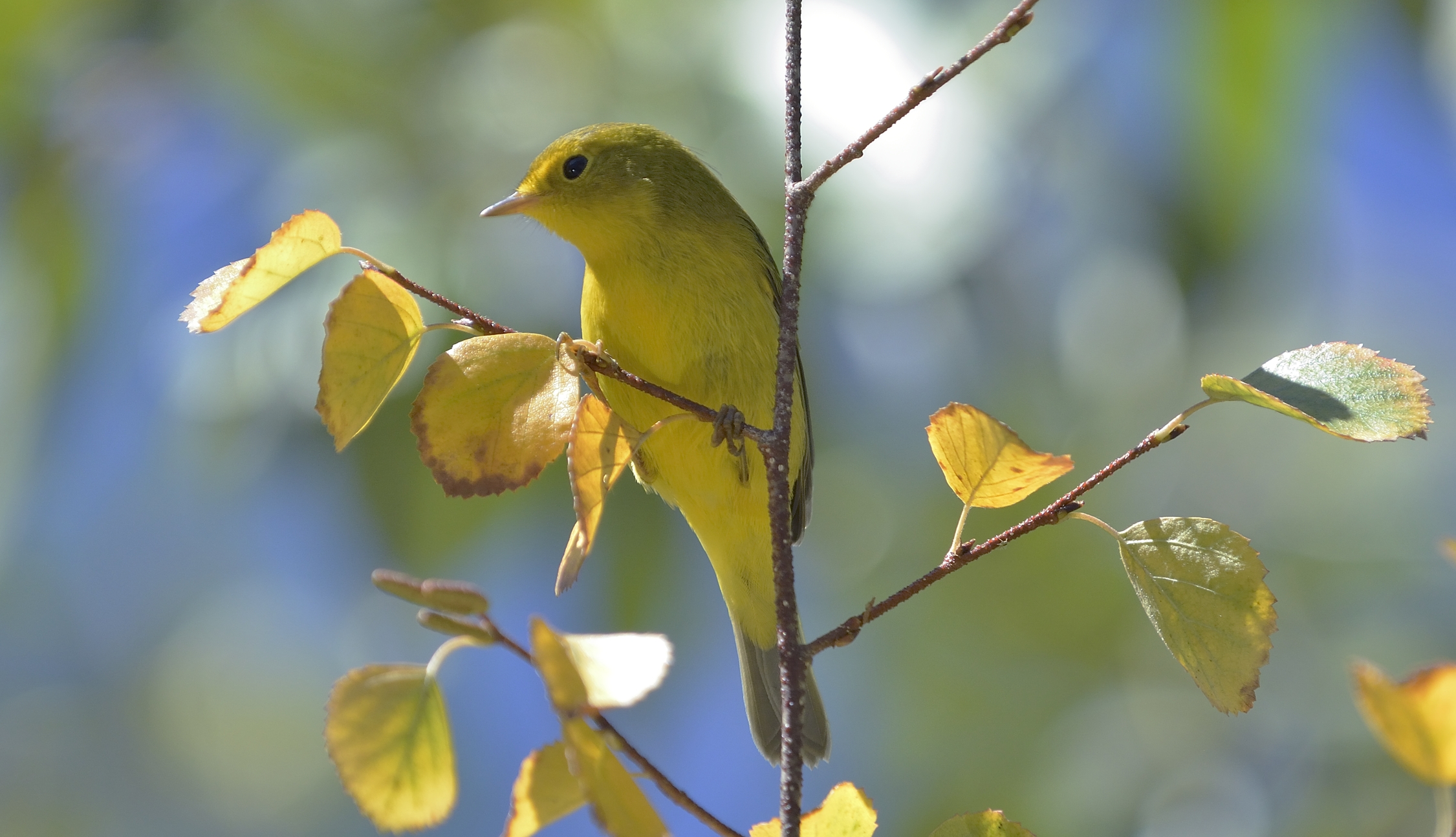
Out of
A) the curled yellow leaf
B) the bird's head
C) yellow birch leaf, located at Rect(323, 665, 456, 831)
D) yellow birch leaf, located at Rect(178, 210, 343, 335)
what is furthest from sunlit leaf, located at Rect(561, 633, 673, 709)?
the bird's head

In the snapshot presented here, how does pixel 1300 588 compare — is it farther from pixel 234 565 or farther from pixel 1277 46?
pixel 234 565

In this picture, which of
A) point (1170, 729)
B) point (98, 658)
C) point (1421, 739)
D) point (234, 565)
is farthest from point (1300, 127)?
point (98, 658)

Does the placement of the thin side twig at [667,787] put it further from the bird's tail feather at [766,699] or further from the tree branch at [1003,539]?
the bird's tail feather at [766,699]

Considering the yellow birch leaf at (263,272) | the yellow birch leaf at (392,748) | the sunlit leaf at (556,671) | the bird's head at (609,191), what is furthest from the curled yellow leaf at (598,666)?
the bird's head at (609,191)

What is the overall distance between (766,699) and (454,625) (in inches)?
76.0

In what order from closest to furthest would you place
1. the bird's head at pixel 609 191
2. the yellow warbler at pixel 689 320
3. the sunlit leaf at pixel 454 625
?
the sunlit leaf at pixel 454 625, the yellow warbler at pixel 689 320, the bird's head at pixel 609 191

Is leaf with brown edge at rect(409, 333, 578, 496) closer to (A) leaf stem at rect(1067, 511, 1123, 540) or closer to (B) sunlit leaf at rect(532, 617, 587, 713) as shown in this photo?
(B) sunlit leaf at rect(532, 617, 587, 713)

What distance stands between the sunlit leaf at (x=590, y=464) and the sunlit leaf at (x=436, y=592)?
0.57 ft

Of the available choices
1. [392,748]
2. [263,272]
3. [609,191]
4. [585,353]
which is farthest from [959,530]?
[609,191]

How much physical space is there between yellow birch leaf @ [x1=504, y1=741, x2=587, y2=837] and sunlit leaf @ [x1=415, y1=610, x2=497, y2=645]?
101mm

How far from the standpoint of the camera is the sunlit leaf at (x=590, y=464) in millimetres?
958

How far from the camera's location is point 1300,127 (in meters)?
6.32

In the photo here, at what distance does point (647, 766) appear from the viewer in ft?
2.92

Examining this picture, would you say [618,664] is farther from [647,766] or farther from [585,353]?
[585,353]
